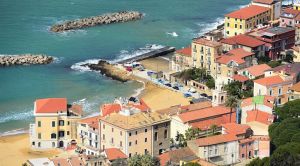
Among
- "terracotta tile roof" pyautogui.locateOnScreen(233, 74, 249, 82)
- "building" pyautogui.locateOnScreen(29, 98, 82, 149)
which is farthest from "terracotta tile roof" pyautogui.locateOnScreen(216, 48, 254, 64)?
"building" pyautogui.locateOnScreen(29, 98, 82, 149)

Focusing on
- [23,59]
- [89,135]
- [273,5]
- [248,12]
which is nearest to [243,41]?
[248,12]

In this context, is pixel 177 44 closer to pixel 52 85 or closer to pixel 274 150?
pixel 52 85

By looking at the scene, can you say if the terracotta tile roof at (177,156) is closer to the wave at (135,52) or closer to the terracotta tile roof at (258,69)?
the terracotta tile roof at (258,69)

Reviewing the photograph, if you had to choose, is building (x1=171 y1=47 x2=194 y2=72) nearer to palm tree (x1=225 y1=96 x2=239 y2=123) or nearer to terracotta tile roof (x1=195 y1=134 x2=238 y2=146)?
palm tree (x1=225 y1=96 x2=239 y2=123)

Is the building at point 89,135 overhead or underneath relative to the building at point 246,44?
underneath

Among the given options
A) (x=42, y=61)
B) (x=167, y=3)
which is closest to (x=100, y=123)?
(x=42, y=61)

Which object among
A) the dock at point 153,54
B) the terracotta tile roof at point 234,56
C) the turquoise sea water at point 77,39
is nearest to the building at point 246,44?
the terracotta tile roof at point 234,56
